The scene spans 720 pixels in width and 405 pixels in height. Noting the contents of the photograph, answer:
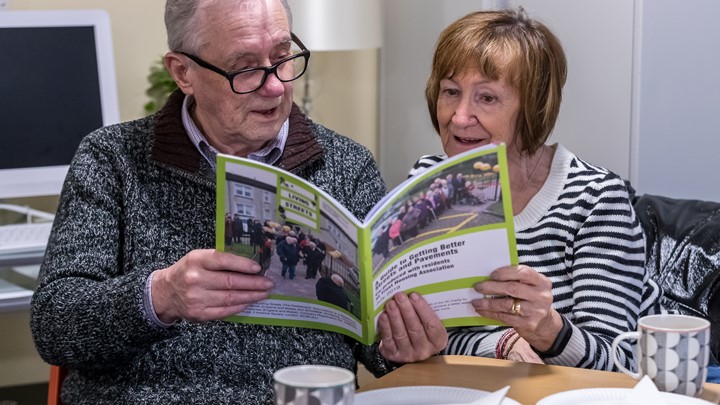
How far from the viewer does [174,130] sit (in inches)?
68.0

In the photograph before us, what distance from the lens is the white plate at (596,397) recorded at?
1.21m

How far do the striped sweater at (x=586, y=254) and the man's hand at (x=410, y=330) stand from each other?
0.24 m

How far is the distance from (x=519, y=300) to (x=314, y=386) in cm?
52

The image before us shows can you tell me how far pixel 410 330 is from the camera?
142cm

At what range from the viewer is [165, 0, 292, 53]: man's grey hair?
1686 millimetres

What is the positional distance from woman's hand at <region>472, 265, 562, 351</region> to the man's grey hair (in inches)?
24.5

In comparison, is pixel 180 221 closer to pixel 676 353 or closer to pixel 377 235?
pixel 377 235

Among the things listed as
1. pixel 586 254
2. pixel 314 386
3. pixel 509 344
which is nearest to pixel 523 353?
pixel 509 344

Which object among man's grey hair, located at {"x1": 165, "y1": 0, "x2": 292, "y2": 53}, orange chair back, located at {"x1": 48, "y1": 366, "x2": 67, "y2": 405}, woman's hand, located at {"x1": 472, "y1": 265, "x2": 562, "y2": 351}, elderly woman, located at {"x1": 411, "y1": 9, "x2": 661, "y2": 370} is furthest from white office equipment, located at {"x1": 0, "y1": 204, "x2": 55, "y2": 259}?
woman's hand, located at {"x1": 472, "y1": 265, "x2": 562, "y2": 351}

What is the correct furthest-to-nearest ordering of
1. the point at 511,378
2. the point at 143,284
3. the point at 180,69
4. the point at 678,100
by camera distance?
the point at 678,100 < the point at 180,69 < the point at 143,284 < the point at 511,378

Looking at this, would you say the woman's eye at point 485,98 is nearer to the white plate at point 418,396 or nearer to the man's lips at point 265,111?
the man's lips at point 265,111

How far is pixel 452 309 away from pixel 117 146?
26.0 inches

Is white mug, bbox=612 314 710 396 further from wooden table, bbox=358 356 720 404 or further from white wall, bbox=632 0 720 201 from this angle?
white wall, bbox=632 0 720 201

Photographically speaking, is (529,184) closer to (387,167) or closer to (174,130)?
(174,130)
